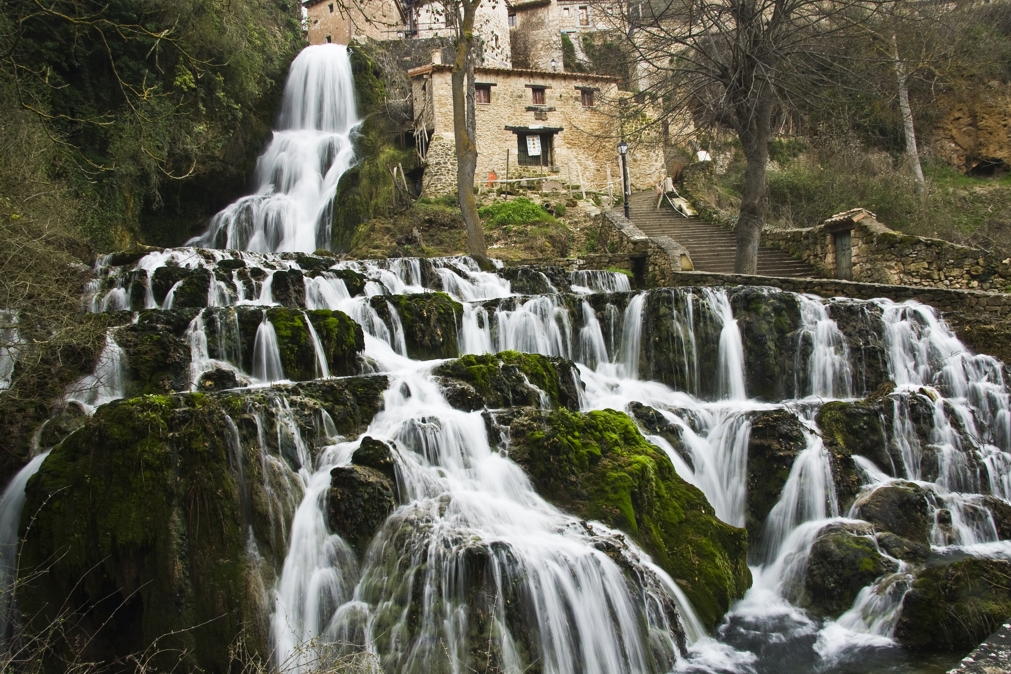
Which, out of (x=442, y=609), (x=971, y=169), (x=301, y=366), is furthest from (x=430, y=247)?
(x=971, y=169)

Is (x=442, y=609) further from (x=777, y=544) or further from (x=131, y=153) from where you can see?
(x=131, y=153)

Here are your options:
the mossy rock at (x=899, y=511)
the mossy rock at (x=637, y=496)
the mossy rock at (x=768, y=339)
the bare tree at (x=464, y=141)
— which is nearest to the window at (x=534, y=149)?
the bare tree at (x=464, y=141)

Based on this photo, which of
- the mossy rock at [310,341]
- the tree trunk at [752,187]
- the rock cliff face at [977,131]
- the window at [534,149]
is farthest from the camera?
the window at [534,149]

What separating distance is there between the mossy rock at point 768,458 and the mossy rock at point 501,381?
7.45 ft

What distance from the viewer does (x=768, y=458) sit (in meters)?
8.73

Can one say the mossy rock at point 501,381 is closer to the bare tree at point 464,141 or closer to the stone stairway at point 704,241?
the bare tree at point 464,141

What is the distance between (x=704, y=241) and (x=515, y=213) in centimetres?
617

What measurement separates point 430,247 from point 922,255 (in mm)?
11651

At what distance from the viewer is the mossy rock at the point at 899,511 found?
Result: 7.84m

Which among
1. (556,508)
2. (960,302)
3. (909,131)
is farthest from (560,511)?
(909,131)

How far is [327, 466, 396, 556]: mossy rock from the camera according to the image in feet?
21.2

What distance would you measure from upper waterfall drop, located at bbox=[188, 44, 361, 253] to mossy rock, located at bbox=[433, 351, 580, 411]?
10950 mm

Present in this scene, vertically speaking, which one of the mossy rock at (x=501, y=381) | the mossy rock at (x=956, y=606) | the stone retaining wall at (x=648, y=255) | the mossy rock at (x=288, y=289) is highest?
the stone retaining wall at (x=648, y=255)

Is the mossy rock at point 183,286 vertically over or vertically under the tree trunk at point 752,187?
under
